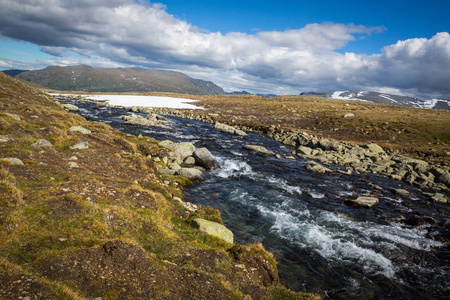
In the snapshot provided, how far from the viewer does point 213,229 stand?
11.6 meters

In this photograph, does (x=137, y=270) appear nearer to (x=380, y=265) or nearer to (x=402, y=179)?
(x=380, y=265)

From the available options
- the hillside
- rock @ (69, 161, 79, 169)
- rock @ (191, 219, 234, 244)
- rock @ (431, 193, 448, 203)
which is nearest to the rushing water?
rock @ (431, 193, 448, 203)

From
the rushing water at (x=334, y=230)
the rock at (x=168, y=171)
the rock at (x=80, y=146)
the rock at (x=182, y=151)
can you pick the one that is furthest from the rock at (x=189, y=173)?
the rock at (x=80, y=146)

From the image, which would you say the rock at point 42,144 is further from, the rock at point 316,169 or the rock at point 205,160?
the rock at point 316,169

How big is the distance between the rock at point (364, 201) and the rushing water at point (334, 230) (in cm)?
62

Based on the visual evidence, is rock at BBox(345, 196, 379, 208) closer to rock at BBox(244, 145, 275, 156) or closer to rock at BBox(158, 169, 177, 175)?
rock at BBox(244, 145, 275, 156)

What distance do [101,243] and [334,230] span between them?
1450cm

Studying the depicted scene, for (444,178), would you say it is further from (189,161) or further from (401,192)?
(189,161)

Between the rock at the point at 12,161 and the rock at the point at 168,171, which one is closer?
the rock at the point at 12,161

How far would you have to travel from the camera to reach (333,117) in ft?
212

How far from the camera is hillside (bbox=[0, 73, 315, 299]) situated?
6449 millimetres

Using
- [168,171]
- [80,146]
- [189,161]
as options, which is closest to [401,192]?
[189,161]

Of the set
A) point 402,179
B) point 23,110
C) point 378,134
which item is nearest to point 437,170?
point 402,179

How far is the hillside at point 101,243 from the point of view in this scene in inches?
254
